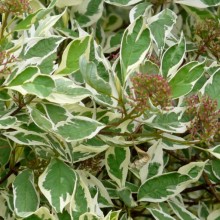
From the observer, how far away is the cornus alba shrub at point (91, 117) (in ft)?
3.19

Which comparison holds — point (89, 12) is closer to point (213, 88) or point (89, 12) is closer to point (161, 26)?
point (161, 26)

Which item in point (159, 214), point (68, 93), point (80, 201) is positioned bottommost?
point (159, 214)

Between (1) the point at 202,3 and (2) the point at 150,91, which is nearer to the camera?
(2) the point at 150,91

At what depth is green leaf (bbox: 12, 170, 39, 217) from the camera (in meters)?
1.05

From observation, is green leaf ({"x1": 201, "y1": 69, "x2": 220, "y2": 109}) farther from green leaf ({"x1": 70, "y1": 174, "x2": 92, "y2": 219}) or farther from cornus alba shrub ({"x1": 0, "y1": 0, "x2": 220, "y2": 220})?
green leaf ({"x1": 70, "y1": 174, "x2": 92, "y2": 219})

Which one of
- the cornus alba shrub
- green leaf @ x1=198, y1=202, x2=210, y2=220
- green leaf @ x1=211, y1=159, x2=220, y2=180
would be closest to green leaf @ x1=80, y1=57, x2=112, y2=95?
the cornus alba shrub

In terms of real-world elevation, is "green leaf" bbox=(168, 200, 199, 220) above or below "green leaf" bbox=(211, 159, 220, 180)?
below

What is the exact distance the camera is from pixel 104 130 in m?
1.08

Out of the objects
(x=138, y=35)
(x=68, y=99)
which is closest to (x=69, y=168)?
(x=68, y=99)

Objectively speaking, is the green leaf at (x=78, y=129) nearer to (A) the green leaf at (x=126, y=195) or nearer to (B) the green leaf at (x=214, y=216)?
(A) the green leaf at (x=126, y=195)

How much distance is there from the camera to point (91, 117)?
43.5 inches

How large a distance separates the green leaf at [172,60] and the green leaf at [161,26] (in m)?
0.07

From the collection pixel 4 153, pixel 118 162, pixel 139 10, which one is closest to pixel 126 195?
pixel 118 162

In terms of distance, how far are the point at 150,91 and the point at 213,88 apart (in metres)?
0.22
